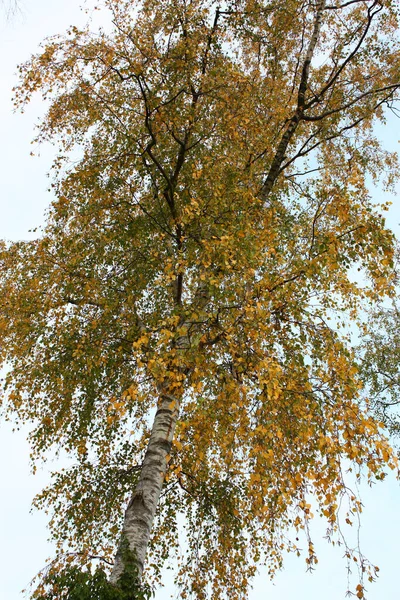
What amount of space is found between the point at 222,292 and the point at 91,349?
10.9 ft

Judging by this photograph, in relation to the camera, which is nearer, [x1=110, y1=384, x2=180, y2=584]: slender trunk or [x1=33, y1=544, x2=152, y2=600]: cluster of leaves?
[x1=33, y1=544, x2=152, y2=600]: cluster of leaves

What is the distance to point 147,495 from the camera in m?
7.30

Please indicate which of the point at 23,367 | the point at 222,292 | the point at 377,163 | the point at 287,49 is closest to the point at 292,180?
the point at 377,163

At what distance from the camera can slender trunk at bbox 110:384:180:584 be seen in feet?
22.1

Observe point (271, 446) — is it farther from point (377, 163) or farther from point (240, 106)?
point (377, 163)

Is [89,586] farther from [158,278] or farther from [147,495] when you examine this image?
[158,278]

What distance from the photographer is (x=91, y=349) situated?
362 inches

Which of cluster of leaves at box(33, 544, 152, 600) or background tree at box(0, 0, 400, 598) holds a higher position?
background tree at box(0, 0, 400, 598)

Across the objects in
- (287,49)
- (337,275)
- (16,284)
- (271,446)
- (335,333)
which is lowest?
(271,446)

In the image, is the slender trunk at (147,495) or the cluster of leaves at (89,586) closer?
the cluster of leaves at (89,586)

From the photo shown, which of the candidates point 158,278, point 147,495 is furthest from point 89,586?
point 158,278

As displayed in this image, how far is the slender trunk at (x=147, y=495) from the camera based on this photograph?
6741 mm

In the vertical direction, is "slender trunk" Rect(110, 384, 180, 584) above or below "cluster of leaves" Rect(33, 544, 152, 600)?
above

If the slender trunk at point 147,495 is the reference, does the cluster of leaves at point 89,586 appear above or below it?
below
